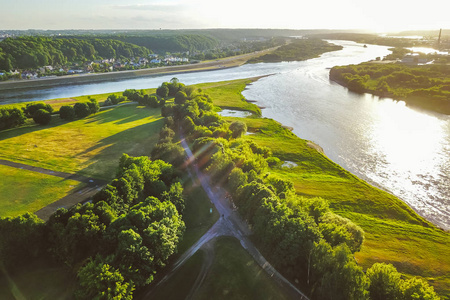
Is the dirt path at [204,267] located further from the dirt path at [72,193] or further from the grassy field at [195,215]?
the dirt path at [72,193]

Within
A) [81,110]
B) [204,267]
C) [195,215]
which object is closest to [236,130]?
[195,215]

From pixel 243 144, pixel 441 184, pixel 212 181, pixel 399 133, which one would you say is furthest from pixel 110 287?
pixel 399 133

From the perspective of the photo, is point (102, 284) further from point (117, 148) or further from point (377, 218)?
point (117, 148)

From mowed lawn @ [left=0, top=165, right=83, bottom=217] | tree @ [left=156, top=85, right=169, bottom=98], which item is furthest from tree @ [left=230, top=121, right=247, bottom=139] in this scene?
tree @ [left=156, top=85, right=169, bottom=98]

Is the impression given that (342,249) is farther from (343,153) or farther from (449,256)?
(343,153)

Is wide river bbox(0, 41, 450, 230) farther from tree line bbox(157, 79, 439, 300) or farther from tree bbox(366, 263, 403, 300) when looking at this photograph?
tree bbox(366, 263, 403, 300)

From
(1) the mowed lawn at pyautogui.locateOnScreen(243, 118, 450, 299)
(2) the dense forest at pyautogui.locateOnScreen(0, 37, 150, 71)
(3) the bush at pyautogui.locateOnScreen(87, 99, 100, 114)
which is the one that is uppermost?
(2) the dense forest at pyautogui.locateOnScreen(0, 37, 150, 71)
